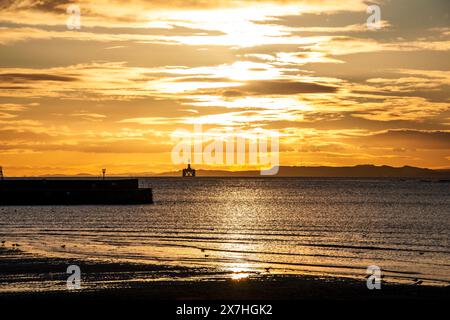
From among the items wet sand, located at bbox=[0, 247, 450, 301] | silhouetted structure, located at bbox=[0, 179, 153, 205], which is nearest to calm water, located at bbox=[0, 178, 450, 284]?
wet sand, located at bbox=[0, 247, 450, 301]

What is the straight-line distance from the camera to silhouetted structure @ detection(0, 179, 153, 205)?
137750 millimetres

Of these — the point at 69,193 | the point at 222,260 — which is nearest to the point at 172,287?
the point at 222,260

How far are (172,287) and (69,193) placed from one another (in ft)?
364

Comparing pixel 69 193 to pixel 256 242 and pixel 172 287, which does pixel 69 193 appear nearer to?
pixel 256 242

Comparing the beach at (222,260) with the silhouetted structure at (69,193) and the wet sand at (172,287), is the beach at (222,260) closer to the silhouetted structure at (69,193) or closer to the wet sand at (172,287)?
the wet sand at (172,287)

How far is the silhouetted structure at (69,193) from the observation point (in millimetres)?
137750

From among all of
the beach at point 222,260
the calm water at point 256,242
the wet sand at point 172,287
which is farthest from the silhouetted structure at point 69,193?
the wet sand at point 172,287

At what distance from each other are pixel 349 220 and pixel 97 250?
5392 centimetres

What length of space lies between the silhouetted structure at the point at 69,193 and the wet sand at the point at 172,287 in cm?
9720

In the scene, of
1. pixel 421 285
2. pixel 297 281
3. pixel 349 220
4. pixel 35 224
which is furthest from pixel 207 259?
pixel 349 220

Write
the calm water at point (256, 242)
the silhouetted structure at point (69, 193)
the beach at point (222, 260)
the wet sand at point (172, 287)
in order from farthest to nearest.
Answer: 1. the silhouetted structure at point (69, 193)
2. the calm water at point (256, 242)
3. the beach at point (222, 260)
4. the wet sand at point (172, 287)
